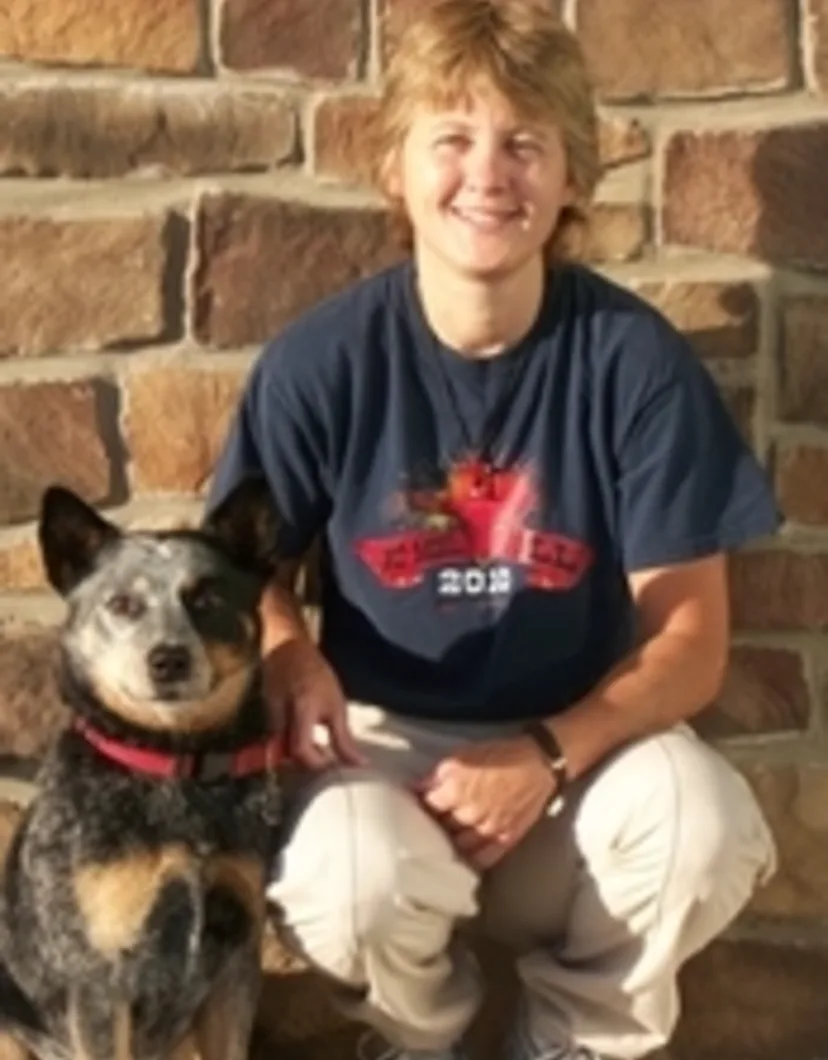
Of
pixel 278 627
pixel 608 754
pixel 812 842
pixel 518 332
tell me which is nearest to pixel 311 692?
pixel 278 627

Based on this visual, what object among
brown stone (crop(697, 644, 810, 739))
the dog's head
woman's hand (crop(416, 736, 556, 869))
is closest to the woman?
woman's hand (crop(416, 736, 556, 869))

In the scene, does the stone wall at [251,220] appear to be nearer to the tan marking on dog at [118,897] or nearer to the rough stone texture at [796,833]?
the rough stone texture at [796,833]

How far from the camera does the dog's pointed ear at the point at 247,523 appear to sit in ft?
6.63

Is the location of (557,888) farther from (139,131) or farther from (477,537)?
(139,131)

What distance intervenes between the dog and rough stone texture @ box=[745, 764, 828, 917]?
616 millimetres

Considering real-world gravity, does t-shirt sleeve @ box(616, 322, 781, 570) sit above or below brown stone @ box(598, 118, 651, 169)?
below

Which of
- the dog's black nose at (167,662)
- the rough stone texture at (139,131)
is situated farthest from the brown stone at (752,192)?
the dog's black nose at (167,662)

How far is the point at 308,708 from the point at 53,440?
462 millimetres

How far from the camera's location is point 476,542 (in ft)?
6.98

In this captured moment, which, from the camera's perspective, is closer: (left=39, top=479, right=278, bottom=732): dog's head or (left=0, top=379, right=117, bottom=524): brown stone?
(left=39, top=479, right=278, bottom=732): dog's head

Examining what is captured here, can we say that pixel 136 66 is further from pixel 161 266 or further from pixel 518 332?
pixel 518 332

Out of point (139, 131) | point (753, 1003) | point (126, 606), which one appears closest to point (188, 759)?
point (126, 606)

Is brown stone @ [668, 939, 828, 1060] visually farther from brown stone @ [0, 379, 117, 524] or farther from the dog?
brown stone @ [0, 379, 117, 524]

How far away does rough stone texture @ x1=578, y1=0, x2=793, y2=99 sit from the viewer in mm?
2260
